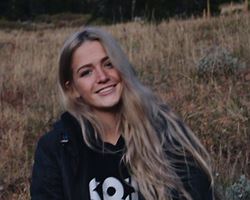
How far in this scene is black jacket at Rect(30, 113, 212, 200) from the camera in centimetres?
308

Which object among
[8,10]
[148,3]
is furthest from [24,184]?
[8,10]

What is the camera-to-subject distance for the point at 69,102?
129 inches

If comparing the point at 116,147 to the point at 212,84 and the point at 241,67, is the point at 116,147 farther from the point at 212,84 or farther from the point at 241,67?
the point at 241,67

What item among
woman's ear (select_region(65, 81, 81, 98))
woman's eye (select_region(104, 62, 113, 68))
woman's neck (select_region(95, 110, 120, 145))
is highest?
woman's eye (select_region(104, 62, 113, 68))

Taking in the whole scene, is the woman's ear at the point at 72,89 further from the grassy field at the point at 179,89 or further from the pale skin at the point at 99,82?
the grassy field at the point at 179,89

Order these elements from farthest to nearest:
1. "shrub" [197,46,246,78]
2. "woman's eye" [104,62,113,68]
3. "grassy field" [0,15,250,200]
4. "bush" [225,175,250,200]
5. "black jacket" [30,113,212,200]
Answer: "shrub" [197,46,246,78]
"grassy field" [0,15,250,200]
"bush" [225,175,250,200]
"woman's eye" [104,62,113,68]
"black jacket" [30,113,212,200]

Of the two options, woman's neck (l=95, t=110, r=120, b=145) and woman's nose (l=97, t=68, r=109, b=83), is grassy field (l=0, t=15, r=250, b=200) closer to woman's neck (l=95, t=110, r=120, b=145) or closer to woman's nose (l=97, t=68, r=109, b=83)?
woman's neck (l=95, t=110, r=120, b=145)

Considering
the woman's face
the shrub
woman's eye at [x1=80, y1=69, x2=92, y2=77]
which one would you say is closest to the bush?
the woman's face

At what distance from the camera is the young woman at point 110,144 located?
10.1ft

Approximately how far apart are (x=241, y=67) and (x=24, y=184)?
9.94 feet

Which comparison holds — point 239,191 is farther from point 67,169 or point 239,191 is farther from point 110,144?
point 67,169

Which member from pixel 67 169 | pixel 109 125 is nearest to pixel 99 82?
pixel 109 125

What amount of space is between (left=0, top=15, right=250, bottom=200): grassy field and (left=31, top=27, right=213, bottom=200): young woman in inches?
41.0

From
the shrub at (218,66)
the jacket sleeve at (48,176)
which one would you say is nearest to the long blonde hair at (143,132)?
the jacket sleeve at (48,176)
